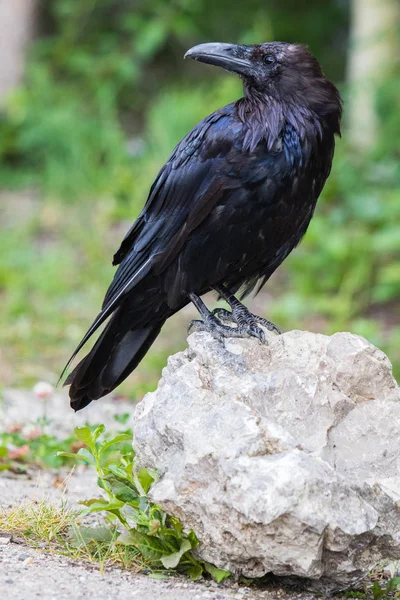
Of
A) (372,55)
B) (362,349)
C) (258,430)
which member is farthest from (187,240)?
(372,55)

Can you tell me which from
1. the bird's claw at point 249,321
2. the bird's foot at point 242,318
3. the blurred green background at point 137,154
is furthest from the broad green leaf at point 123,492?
the blurred green background at point 137,154

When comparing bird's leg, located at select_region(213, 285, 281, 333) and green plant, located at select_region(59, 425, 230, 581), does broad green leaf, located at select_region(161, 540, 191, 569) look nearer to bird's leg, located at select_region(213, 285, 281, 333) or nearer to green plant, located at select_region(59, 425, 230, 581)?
green plant, located at select_region(59, 425, 230, 581)

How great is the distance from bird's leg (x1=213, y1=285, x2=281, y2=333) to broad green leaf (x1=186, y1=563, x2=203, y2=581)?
3.69ft

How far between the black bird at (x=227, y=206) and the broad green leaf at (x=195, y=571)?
1.01 metres

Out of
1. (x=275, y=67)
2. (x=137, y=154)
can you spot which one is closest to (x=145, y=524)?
(x=275, y=67)

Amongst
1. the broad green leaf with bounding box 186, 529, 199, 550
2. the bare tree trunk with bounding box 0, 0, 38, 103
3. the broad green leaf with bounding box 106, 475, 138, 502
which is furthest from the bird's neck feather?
the bare tree trunk with bounding box 0, 0, 38, 103

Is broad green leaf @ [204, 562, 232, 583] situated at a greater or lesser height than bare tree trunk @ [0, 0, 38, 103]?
lesser

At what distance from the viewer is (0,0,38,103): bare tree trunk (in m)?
11.9

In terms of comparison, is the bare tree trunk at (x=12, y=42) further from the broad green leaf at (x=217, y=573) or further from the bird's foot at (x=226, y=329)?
the broad green leaf at (x=217, y=573)

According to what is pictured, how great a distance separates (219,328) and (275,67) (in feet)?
4.00

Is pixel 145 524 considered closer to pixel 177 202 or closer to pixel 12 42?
pixel 177 202

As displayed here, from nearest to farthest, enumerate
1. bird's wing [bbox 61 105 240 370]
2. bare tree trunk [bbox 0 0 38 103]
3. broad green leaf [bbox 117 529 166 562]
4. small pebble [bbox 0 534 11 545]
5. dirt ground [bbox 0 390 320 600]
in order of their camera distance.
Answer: dirt ground [bbox 0 390 320 600]
broad green leaf [bbox 117 529 166 562]
small pebble [bbox 0 534 11 545]
bird's wing [bbox 61 105 240 370]
bare tree trunk [bbox 0 0 38 103]

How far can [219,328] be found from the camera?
12.8ft

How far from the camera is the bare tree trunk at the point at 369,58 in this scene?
9.11 metres
